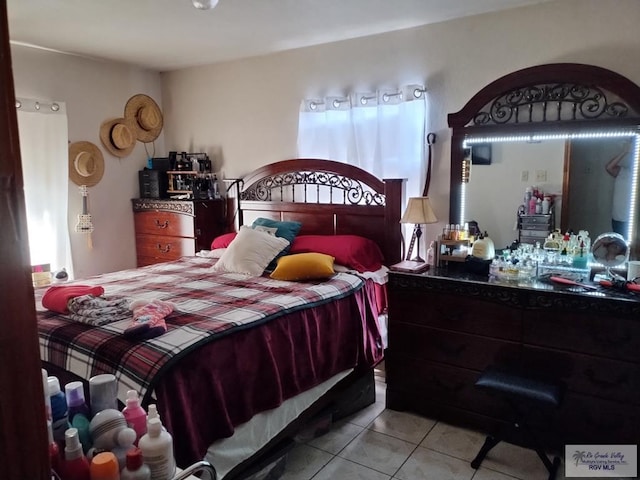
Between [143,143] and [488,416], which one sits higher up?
[143,143]

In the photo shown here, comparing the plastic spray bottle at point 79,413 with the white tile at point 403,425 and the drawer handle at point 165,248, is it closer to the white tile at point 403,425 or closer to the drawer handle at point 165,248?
the white tile at point 403,425

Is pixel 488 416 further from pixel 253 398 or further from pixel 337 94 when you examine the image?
pixel 337 94

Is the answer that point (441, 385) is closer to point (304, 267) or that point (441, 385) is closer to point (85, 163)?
point (304, 267)

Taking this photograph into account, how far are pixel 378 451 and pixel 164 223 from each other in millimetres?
2826

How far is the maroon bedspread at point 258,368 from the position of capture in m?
1.71

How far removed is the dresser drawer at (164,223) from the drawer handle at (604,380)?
3.08 m

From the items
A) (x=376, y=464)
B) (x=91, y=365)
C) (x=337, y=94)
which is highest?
(x=337, y=94)

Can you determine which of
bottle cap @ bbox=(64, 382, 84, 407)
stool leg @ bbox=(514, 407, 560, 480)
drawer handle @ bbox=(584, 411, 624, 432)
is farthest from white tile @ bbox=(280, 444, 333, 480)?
bottle cap @ bbox=(64, 382, 84, 407)

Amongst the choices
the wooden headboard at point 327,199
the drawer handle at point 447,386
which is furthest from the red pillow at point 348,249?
the drawer handle at point 447,386

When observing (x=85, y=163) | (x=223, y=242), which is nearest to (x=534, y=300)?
(x=223, y=242)

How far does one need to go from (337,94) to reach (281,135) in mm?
627

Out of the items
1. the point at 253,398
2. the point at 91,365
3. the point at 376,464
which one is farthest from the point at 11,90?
the point at 376,464

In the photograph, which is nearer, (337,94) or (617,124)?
(617,124)

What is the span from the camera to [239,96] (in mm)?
4074
